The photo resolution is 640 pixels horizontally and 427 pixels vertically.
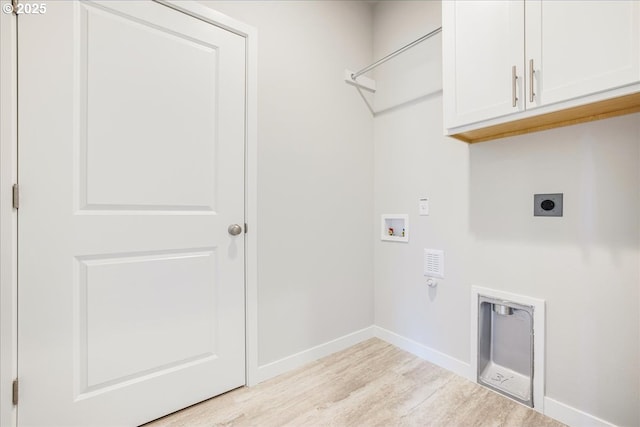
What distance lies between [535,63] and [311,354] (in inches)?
81.6

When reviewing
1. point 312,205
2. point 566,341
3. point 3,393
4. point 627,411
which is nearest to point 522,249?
point 566,341

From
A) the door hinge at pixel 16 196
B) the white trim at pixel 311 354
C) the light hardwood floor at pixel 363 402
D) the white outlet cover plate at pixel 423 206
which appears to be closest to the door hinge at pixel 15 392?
the light hardwood floor at pixel 363 402

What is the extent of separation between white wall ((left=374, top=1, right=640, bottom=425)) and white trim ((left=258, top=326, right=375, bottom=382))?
0.22 m

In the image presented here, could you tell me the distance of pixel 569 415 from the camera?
1.46 m

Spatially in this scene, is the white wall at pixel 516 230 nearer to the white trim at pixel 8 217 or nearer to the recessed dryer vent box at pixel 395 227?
the recessed dryer vent box at pixel 395 227

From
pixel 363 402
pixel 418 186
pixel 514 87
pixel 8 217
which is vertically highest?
pixel 514 87

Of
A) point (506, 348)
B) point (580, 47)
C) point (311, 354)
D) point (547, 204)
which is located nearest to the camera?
point (580, 47)

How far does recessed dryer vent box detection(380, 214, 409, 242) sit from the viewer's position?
2.22m

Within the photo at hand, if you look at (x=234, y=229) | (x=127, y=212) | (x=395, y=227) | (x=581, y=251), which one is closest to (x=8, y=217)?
(x=127, y=212)

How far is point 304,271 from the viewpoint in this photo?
2.05m

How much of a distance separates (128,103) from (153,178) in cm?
36

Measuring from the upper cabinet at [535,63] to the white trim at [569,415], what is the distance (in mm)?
1406

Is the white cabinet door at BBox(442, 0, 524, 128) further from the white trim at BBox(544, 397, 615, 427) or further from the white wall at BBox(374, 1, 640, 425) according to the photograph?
the white trim at BBox(544, 397, 615, 427)

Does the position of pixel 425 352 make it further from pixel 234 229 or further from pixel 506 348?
pixel 234 229
